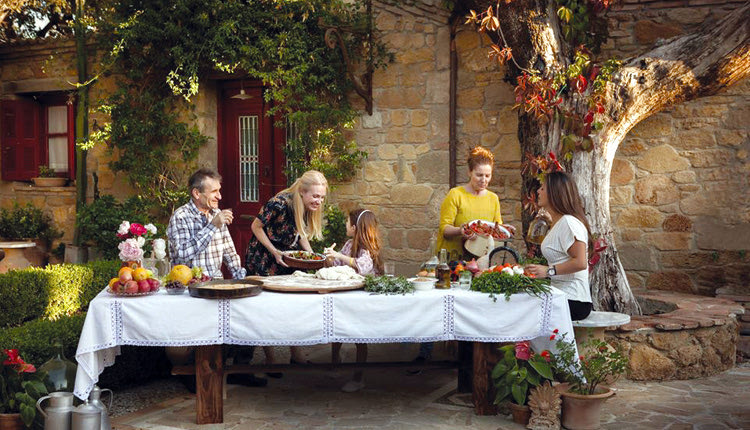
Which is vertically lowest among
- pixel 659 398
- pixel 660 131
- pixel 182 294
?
pixel 659 398

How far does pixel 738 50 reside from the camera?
20.8 ft

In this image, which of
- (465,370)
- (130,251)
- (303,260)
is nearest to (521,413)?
(465,370)

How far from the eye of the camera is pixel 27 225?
32.9ft

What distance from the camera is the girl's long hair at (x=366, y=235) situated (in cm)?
513

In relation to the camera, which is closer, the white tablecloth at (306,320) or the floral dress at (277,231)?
the white tablecloth at (306,320)

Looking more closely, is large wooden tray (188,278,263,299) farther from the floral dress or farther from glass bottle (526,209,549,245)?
glass bottle (526,209,549,245)

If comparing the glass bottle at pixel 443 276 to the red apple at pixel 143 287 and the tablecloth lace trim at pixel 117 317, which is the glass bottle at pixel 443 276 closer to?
the red apple at pixel 143 287

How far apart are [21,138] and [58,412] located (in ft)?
25.3

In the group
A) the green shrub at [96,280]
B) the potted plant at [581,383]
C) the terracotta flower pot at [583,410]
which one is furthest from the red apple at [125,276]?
the green shrub at [96,280]

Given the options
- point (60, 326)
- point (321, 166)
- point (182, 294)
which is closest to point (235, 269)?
point (182, 294)

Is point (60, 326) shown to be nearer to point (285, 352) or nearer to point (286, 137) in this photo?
point (285, 352)

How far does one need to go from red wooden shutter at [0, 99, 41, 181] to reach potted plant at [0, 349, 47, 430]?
275 inches

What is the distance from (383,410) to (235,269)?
1.44m

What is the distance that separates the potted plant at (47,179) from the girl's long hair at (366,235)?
257 inches
